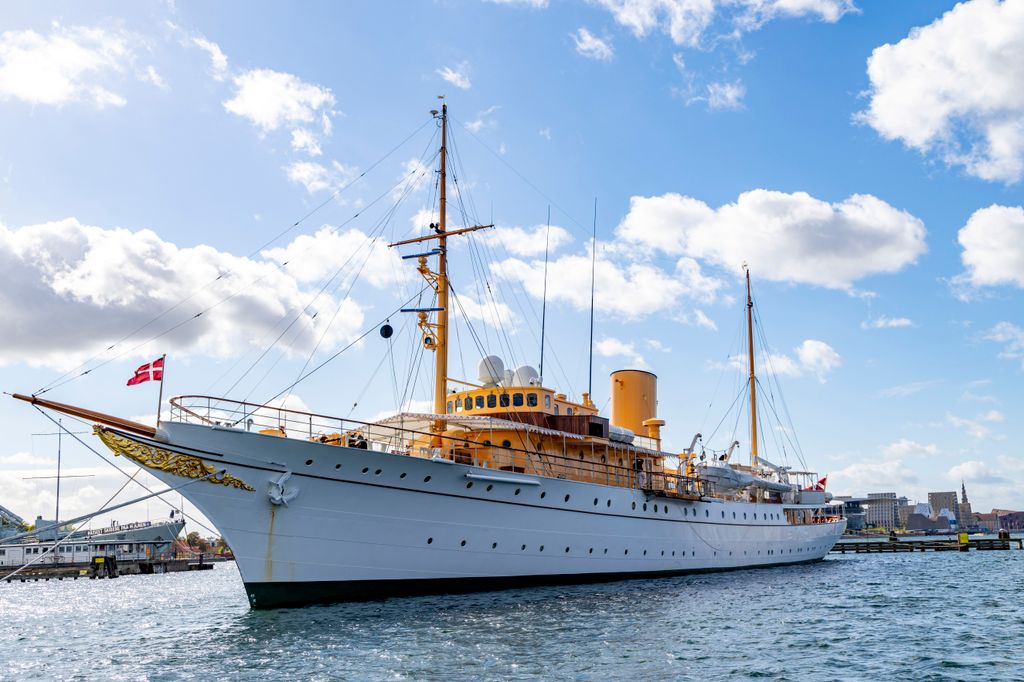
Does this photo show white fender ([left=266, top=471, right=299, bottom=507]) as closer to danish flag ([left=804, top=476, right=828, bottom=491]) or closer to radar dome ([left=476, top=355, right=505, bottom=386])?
radar dome ([left=476, top=355, right=505, bottom=386])

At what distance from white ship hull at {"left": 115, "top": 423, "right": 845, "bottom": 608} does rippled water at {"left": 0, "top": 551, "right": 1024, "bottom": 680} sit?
2.45ft

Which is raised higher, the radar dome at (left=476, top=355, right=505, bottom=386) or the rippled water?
the radar dome at (left=476, top=355, right=505, bottom=386)

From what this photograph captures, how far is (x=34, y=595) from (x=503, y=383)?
28287mm

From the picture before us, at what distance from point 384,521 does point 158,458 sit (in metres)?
5.47

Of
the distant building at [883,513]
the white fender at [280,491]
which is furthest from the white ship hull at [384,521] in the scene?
the distant building at [883,513]

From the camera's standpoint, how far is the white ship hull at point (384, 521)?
17.8 meters

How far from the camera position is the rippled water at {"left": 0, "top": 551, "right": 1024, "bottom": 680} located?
1259 centimetres

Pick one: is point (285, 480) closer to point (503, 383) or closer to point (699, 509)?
point (503, 383)

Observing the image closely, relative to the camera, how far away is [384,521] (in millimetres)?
19031

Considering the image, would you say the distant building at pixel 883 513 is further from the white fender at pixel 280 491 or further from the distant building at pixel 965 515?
the white fender at pixel 280 491

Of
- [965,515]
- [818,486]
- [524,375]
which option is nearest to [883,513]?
[965,515]

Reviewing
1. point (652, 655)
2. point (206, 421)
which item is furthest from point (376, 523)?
point (652, 655)

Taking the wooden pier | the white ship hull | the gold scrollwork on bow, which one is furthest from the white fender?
the wooden pier

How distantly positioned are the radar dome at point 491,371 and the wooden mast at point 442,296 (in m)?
2.58
